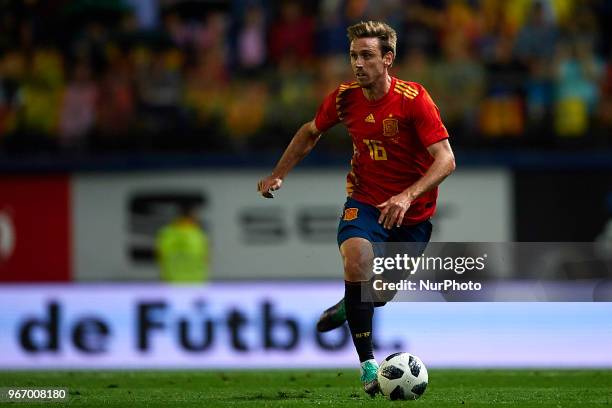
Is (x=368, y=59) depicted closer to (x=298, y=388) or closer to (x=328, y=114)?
(x=328, y=114)

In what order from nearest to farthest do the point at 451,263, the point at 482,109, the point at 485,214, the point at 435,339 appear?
the point at 451,263 → the point at 435,339 → the point at 482,109 → the point at 485,214

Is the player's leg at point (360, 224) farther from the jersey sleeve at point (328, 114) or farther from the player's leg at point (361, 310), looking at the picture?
the jersey sleeve at point (328, 114)

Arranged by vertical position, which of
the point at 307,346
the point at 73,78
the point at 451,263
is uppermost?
the point at 73,78

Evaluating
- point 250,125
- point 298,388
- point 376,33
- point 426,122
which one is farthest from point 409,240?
point 250,125

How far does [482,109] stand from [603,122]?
1522 millimetres

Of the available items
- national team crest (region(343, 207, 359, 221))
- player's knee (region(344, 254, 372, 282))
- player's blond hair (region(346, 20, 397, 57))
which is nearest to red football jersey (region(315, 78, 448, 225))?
national team crest (region(343, 207, 359, 221))

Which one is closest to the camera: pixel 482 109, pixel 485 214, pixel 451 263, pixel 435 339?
pixel 451 263

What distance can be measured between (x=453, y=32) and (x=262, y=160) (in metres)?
2.93

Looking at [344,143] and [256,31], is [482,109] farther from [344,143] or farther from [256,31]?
[256,31]

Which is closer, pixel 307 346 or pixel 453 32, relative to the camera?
pixel 307 346

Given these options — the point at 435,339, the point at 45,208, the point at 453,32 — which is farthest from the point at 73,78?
the point at 435,339

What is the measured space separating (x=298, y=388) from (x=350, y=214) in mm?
1673

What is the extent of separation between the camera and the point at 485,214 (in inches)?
693

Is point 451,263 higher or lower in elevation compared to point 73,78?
lower
